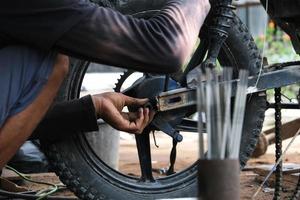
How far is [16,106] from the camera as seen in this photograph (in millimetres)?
2115

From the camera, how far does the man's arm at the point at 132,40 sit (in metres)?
2.03

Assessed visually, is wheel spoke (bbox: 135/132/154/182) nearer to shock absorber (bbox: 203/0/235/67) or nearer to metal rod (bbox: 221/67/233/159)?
shock absorber (bbox: 203/0/235/67)

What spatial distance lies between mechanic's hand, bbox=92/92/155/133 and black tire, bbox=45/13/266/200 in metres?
0.31

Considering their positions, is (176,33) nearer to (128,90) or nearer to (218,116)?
(218,116)

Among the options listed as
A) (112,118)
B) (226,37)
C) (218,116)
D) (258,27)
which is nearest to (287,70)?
(226,37)

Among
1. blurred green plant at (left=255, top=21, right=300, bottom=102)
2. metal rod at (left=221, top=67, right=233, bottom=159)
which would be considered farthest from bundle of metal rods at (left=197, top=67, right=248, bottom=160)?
blurred green plant at (left=255, top=21, right=300, bottom=102)

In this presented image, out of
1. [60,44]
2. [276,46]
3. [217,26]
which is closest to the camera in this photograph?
[60,44]

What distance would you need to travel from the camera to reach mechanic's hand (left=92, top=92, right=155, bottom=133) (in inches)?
102

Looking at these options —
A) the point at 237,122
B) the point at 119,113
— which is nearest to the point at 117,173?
the point at 119,113

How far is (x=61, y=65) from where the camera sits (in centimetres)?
217

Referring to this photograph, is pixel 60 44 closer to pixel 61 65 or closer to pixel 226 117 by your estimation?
pixel 61 65

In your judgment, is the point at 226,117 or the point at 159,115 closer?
the point at 226,117

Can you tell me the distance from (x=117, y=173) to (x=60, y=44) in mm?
1102

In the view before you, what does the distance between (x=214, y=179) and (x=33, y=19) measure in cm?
89
